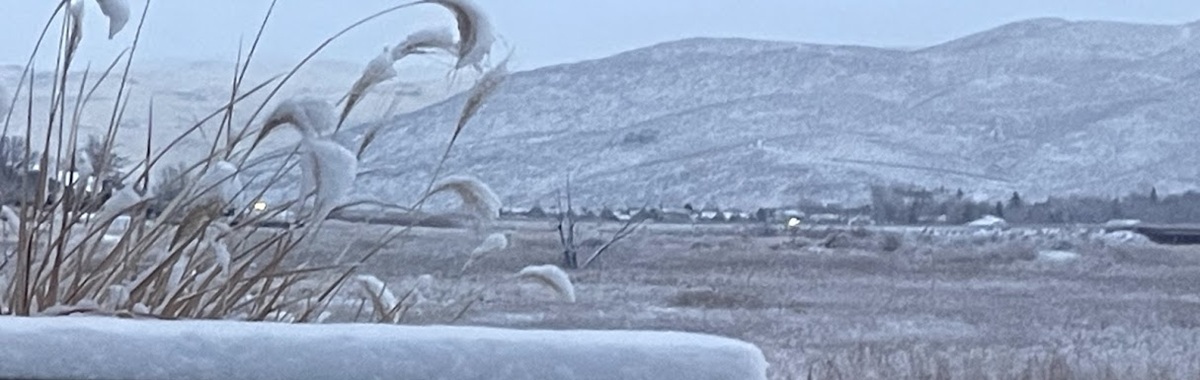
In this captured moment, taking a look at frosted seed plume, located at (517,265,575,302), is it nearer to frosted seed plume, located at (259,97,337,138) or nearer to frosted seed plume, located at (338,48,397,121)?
frosted seed plume, located at (338,48,397,121)

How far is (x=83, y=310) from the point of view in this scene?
1.44 metres

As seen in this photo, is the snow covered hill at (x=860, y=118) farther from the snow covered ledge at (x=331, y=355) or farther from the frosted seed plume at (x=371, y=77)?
the snow covered ledge at (x=331, y=355)

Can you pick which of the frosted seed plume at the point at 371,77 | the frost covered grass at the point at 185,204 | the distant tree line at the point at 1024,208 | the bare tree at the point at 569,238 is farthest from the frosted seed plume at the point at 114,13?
the distant tree line at the point at 1024,208

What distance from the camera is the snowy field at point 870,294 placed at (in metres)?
4.93

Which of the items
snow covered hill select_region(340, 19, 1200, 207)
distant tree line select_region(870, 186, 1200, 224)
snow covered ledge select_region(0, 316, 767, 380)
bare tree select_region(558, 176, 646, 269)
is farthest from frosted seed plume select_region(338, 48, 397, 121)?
distant tree line select_region(870, 186, 1200, 224)

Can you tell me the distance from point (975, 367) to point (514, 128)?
600 centimetres

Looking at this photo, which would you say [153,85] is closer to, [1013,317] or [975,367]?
[975,367]

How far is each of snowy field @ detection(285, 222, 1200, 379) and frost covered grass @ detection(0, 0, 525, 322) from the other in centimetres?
23

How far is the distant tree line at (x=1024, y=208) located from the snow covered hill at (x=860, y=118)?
0.36 feet

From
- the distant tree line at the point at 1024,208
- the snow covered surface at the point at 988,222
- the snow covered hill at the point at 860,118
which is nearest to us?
the distant tree line at the point at 1024,208

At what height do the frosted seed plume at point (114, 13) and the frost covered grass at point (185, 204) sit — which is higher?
the frosted seed plume at point (114, 13)

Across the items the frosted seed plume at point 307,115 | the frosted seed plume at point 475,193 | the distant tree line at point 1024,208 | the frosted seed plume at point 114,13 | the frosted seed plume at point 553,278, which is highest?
the frosted seed plume at point 114,13

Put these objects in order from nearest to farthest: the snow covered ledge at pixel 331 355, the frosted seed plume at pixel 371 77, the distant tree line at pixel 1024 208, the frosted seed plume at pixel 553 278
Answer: the snow covered ledge at pixel 331 355, the frosted seed plume at pixel 371 77, the frosted seed plume at pixel 553 278, the distant tree line at pixel 1024 208

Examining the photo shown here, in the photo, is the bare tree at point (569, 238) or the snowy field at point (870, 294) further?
the bare tree at point (569, 238)
